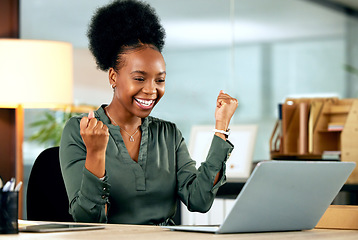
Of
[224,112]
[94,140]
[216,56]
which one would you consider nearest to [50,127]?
[216,56]

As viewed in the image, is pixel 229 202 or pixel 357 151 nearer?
pixel 357 151

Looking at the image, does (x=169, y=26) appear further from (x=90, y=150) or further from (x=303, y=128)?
(x=90, y=150)

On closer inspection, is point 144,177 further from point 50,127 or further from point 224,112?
point 50,127

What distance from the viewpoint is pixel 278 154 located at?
3133 millimetres

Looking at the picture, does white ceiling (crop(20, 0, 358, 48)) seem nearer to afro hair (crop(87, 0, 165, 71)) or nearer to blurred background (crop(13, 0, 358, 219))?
blurred background (crop(13, 0, 358, 219))

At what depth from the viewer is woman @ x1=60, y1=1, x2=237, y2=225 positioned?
1.82 m

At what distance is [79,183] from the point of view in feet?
5.87

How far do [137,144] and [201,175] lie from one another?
23 centimetres

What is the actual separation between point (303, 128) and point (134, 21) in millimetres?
1348

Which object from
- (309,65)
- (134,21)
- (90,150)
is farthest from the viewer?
(309,65)

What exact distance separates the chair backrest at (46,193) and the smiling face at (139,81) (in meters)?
0.32

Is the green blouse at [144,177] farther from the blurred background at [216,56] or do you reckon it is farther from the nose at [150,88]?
the blurred background at [216,56]

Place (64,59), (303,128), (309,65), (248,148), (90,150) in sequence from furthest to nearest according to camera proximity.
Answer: (309,65) < (64,59) < (248,148) < (303,128) < (90,150)

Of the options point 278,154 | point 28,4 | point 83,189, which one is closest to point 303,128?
point 278,154
